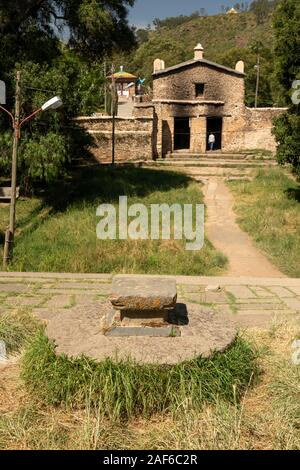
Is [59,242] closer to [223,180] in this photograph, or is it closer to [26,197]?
[26,197]

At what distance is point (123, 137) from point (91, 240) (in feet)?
44.1

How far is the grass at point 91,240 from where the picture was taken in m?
10.4

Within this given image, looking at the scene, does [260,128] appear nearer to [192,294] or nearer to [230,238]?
[230,238]

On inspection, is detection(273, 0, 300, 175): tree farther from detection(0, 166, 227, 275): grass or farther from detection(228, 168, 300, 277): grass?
detection(0, 166, 227, 275): grass

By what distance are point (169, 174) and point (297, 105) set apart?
7.28 meters

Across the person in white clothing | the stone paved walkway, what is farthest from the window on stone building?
the stone paved walkway

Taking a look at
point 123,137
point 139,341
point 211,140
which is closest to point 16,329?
point 139,341

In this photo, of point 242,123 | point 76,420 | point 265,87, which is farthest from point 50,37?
point 265,87

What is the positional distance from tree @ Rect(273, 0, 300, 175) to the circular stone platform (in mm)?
11021

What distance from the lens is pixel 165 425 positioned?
→ 3.79 meters

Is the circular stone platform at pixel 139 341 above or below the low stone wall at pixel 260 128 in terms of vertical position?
below

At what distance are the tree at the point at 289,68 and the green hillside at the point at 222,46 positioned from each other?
2178 cm

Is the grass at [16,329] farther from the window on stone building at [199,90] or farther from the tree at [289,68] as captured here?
the window on stone building at [199,90]

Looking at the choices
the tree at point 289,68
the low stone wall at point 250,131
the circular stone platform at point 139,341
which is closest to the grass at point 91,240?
the tree at point 289,68
